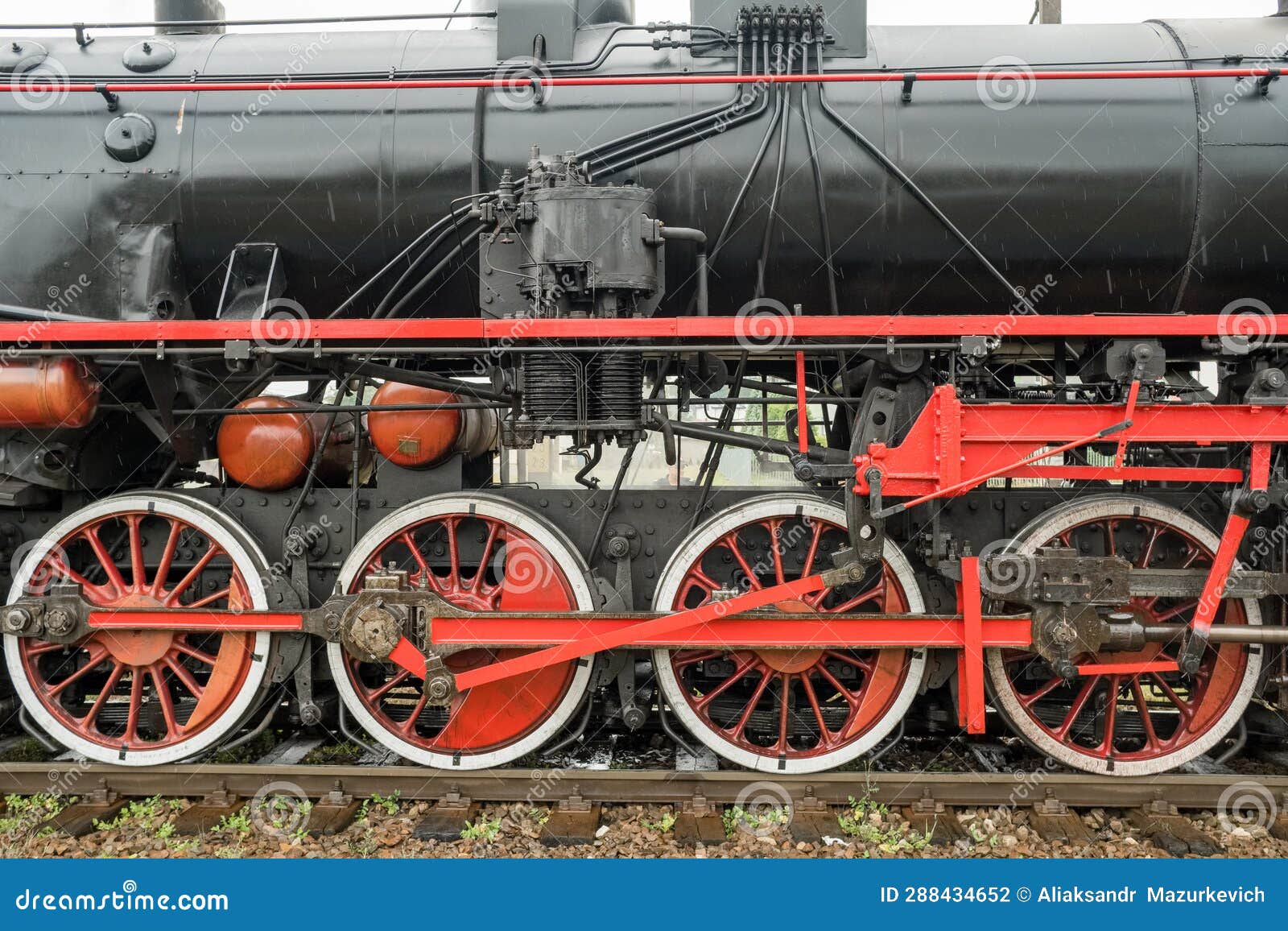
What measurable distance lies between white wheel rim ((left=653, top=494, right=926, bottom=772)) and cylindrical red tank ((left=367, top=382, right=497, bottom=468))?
124cm

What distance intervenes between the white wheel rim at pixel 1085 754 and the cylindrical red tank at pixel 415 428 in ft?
8.97

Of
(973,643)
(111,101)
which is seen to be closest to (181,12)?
(111,101)

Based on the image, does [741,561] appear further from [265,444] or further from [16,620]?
[16,620]

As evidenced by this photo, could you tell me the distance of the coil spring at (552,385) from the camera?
3.86 meters

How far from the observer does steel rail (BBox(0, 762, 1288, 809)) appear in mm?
4066

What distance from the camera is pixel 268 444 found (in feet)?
14.2

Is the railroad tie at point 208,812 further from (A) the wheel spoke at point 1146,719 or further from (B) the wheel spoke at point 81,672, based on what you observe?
(A) the wheel spoke at point 1146,719

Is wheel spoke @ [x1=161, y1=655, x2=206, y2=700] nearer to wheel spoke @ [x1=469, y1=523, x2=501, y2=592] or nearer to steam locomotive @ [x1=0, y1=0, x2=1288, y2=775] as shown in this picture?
steam locomotive @ [x1=0, y1=0, x2=1288, y2=775]

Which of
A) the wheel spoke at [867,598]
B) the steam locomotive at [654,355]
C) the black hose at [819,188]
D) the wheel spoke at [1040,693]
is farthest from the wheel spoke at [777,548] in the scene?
the wheel spoke at [1040,693]

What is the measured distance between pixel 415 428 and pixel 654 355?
1.21m

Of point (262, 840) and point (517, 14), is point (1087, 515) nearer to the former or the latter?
point (517, 14)

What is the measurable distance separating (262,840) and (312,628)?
905 millimetres

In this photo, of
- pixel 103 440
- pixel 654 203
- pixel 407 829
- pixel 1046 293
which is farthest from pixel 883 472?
pixel 103 440

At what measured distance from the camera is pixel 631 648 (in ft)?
13.9
